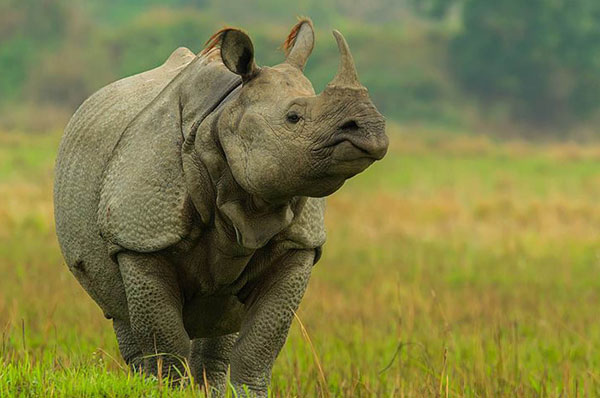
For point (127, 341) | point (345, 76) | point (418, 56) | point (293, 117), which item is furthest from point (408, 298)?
point (418, 56)

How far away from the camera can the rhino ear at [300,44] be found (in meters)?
4.26

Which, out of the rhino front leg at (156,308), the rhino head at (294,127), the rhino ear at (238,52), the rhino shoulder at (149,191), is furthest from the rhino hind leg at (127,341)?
the rhino ear at (238,52)

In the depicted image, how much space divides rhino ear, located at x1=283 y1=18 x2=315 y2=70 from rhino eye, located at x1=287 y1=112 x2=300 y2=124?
1.62 ft

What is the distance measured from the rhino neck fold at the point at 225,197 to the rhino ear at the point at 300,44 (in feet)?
0.83

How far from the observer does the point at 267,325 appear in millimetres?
4426

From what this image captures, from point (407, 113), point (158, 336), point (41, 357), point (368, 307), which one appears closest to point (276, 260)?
point (158, 336)

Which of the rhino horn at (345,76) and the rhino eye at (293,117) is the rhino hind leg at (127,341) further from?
the rhino horn at (345,76)

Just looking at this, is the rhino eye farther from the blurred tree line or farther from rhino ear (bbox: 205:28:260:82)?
the blurred tree line

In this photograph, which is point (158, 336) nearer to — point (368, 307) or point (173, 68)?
point (173, 68)

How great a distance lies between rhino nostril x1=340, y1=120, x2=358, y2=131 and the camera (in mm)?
3541

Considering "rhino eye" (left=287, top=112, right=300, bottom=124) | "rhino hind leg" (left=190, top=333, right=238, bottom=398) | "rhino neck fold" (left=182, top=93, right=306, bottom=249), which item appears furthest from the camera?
"rhino hind leg" (left=190, top=333, right=238, bottom=398)

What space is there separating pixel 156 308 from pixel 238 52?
1027mm

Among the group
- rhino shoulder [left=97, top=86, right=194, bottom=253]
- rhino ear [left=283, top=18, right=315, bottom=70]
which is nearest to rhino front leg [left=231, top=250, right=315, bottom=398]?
rhino shoulder [left=97, top=86, right=194, bottom=253]

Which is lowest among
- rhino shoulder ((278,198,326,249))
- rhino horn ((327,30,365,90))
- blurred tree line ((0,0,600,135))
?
rhino shoulder ((278,198,326,249))
